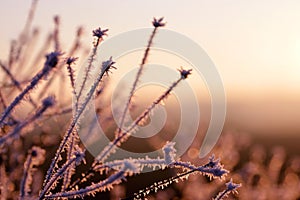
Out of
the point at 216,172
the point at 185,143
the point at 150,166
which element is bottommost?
the point at 150,166

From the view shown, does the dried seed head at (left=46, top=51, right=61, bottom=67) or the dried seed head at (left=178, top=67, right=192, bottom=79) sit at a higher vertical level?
the dried seed head at (left=178, top=67, right=192, bottom=79)

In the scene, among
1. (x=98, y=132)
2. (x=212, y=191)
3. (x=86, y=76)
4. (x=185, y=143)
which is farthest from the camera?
(x=212, y=191)

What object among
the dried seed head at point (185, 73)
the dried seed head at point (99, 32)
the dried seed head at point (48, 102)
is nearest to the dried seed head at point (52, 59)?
the dried seed head at point (48, 102)

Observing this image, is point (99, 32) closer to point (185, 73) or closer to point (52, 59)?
point (185, 73)

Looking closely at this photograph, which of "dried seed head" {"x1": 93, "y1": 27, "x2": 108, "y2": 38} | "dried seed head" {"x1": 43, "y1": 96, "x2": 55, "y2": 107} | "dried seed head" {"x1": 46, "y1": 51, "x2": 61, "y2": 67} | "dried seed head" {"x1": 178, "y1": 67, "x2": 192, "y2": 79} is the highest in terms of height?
"dried seed head" {"x1": 178, "y1": 67, "x2": 192, "y2": 79}

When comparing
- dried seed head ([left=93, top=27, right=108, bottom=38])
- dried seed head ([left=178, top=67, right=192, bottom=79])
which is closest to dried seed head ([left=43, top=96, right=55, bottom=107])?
dried seed head ([left=93, top=27, right=108, bottom=38])

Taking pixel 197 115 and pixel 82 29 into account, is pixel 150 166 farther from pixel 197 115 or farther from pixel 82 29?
pixel 82 29

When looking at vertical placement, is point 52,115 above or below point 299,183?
below

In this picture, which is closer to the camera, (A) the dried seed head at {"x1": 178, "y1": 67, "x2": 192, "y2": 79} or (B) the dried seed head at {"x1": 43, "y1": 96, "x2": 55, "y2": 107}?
(B) the dried seed head at {"x1": 43, "y1": 96, "x2": 55, "y2": 107}

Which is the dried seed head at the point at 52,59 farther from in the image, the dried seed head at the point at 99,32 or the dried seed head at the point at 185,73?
the dried seed head at the point at 185,73

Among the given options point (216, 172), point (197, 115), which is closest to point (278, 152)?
point (197, 115)

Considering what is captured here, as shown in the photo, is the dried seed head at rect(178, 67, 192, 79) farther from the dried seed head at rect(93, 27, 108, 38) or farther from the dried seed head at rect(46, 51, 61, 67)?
the dried seed head at rect(46, 51, 61, 67)

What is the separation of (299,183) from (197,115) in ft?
13.2

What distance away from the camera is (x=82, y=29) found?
13.0 ft
